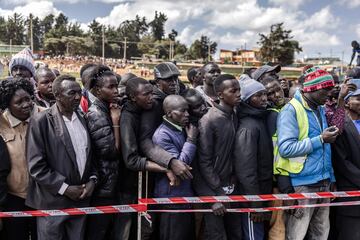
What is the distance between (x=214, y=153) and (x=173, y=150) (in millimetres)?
417

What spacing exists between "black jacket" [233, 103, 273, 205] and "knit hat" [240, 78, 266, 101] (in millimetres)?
96

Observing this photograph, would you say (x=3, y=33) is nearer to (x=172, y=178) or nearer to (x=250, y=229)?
(x=172, y=178)

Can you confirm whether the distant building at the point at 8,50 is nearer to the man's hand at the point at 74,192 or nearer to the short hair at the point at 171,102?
the short hair at the point at 171,102

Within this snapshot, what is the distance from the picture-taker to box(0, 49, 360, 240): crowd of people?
123 inches

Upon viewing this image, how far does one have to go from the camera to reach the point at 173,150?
3.42 m

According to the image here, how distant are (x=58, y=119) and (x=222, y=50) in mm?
92775

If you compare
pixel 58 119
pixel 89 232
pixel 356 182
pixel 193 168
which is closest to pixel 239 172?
pixel 193 168

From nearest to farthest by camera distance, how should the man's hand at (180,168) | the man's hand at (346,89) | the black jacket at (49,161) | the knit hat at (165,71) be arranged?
1. the black jacket at (49,161)
2. the man's hand at (180,168)
3. the knit hat at (165,71)
4. the man's hand at (346,89)

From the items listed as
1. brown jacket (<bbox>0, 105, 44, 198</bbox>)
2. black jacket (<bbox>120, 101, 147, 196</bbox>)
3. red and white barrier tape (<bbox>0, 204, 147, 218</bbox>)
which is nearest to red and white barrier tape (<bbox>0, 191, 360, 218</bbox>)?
red and white barrier tape (<bbox>0, 204, 147, 218</bbox>)

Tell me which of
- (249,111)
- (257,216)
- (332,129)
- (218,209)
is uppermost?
(249,111)

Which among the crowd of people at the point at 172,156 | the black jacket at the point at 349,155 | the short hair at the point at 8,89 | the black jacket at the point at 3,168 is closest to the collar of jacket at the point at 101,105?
the crowd of people at the point at 172,156

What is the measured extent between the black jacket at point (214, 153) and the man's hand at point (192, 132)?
0.08 m

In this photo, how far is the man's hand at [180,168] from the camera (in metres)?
3.26

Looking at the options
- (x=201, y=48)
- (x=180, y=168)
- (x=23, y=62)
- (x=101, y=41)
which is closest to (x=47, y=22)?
(x=101, y=41)
